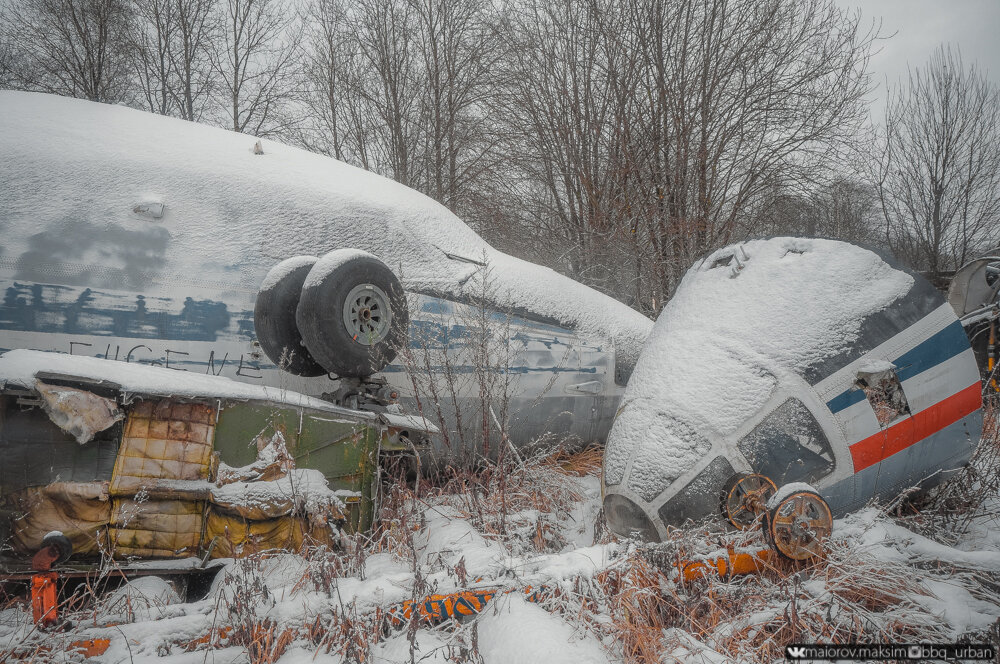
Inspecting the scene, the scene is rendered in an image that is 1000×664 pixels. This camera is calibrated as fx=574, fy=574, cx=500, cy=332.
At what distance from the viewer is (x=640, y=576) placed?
2.70 m

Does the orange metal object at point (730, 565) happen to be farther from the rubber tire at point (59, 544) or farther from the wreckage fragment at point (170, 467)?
the rubber tire at point (59, 544)

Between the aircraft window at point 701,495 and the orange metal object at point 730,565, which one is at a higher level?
the aircraft window at point 701,495

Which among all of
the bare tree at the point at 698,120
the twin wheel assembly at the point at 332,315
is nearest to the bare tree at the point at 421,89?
the bare tree at the point at 698,120

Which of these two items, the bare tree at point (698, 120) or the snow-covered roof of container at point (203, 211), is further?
the bare tree at point (698, 120)

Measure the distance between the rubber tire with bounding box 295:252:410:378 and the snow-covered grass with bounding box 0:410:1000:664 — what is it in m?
1.20

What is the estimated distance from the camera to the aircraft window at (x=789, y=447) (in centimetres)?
312

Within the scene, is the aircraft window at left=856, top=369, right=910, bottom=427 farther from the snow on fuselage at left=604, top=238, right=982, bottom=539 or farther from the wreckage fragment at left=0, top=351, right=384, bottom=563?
the wreckage fragment at left=0, top=351, right=384, bottom=563

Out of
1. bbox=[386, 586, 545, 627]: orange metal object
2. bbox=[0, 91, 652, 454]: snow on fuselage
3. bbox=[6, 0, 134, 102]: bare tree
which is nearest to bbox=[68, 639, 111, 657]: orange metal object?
bbox=[386, 586, 545, 627]: orange metal object

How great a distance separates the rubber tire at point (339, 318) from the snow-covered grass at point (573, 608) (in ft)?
3.95

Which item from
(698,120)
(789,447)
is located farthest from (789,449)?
(698,120)

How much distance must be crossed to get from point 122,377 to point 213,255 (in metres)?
1.73

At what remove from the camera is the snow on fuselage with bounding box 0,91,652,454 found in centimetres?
396

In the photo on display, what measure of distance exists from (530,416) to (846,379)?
2.48 m

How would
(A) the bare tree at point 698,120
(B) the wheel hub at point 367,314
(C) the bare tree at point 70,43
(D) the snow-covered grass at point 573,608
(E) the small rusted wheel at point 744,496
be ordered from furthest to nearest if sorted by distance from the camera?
(C) the bare tree at point 70,43 < (A) the bare tree at point 698,120 < (B) the wheel hub at point 367,314 < (E) the small rusted wheel at point 744,496 < (D) the snow-covered grass at point 573,608
